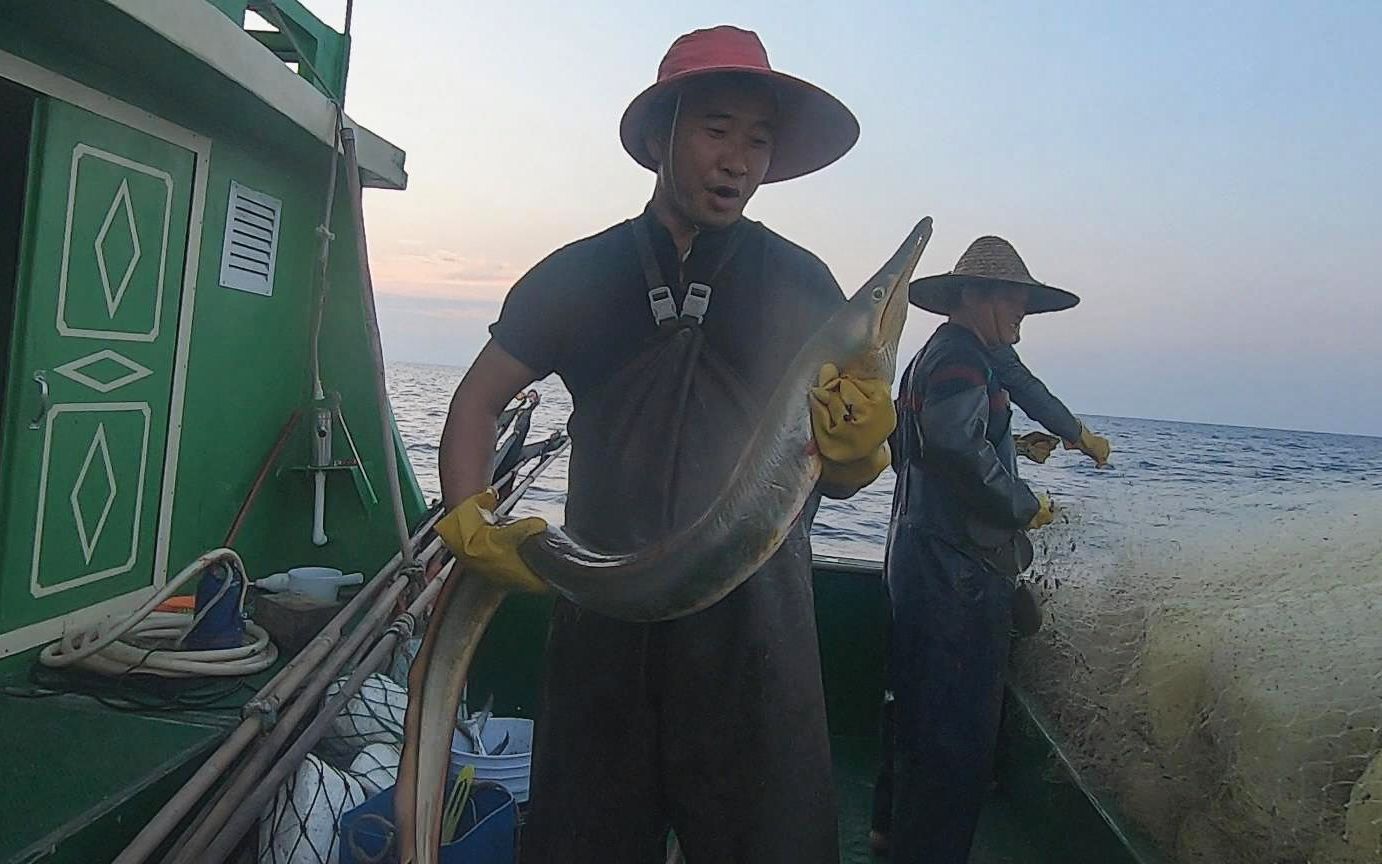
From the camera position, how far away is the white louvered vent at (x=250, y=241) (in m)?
4.09

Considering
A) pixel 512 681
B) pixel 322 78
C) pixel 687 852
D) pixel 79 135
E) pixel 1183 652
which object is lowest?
pixel 512 681

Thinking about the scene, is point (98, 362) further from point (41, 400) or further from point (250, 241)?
point (250, 241)

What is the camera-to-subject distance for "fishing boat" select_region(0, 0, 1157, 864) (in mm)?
2699

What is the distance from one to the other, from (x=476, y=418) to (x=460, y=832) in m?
1.56

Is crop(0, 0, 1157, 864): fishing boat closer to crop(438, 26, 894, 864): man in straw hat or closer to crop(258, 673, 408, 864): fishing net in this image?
crop(258, 673, 408, 864): fishing net

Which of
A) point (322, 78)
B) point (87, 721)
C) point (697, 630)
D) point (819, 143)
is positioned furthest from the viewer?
point (322, 78)

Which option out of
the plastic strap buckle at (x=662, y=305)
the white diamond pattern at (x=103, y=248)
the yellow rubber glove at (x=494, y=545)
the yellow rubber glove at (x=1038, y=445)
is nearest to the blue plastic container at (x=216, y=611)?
the white diamond pattern at (x=103, y=248)

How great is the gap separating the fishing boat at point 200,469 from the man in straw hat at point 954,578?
18.9 inches

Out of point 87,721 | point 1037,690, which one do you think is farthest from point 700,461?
point 1037,690

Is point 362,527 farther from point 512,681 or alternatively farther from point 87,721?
point 87,721

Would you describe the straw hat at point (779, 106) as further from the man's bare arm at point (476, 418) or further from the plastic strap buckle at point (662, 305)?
the man's bare arm at point (476, 418)

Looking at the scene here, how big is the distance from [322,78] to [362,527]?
2.07 meters

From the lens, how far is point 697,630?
1.98 meters

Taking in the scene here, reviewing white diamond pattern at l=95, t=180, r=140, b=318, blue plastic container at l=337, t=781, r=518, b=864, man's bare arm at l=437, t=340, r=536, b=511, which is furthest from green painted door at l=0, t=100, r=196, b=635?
man's bare arm at l=437, t=340, r=536, b=511
